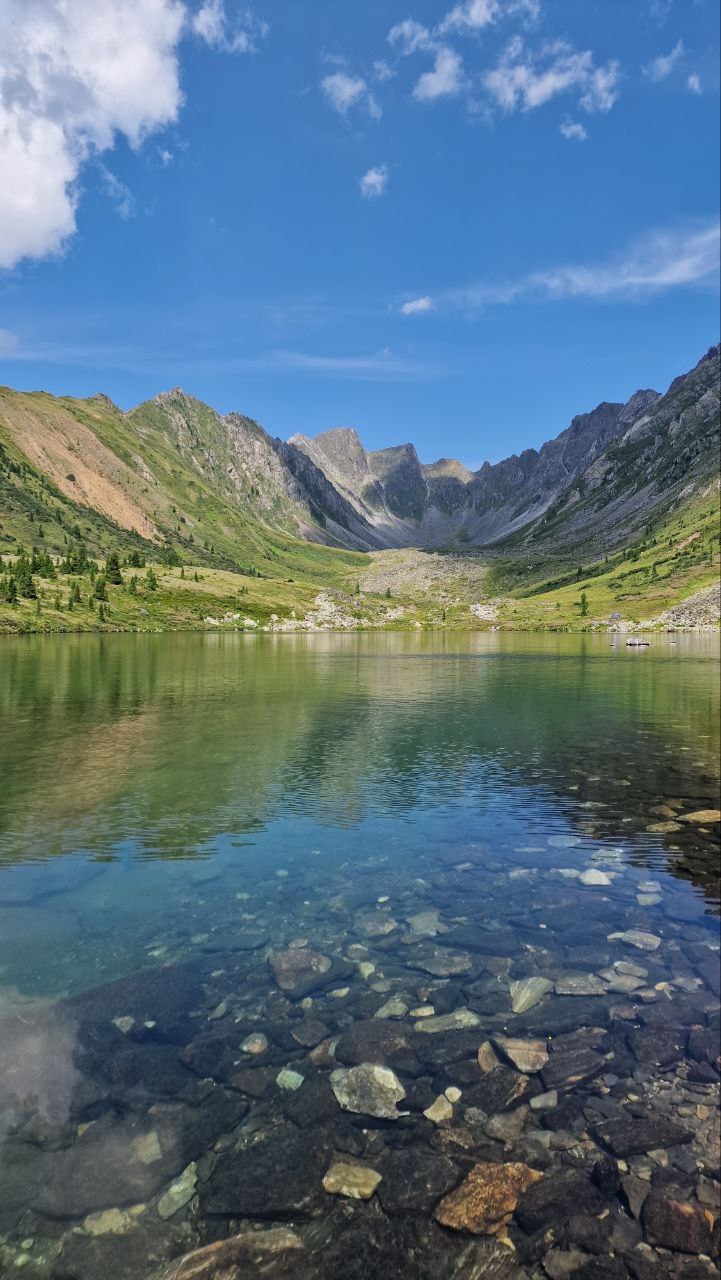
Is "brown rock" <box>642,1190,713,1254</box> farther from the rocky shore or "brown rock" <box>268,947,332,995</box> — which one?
"brown rock" <box>268,947,332,995</box>

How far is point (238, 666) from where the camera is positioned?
11262cm

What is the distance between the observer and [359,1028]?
14453 mm

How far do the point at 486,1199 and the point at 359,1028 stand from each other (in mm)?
4649

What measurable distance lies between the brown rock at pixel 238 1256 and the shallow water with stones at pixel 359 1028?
4 cm

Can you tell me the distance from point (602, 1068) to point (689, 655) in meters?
141

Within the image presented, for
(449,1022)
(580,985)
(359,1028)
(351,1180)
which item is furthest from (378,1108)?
(580,985)

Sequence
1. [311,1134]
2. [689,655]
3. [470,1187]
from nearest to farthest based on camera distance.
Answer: [470,1187], [311,1134], [689,655]

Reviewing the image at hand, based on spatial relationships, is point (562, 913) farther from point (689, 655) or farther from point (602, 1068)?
point (689, 655)

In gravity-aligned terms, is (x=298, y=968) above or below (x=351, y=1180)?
above

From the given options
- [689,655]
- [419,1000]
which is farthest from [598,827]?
[689,655]

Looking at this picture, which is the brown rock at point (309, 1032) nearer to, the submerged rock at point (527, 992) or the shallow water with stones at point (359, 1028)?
the shallow water with stones at point (359, 1028)

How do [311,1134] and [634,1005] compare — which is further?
[634,1005]

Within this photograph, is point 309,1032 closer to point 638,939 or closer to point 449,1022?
point 449,1022

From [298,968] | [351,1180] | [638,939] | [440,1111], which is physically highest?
[638,939]
